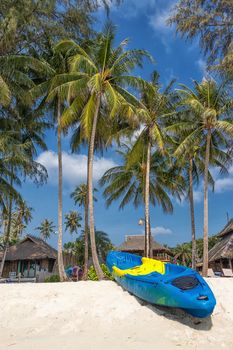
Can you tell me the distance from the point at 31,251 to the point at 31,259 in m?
0.72

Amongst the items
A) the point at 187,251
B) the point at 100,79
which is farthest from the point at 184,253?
the point at 100,79

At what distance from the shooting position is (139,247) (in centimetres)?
3450

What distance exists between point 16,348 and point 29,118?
16.4 m

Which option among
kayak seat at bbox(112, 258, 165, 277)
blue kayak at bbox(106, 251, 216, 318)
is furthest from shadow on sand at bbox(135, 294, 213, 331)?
kayak seat at bbox(112, 258, 165, 277)

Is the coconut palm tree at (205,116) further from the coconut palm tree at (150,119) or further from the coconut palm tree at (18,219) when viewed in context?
the coconut palm tree at (18,219)

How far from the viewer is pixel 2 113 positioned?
60.2ft

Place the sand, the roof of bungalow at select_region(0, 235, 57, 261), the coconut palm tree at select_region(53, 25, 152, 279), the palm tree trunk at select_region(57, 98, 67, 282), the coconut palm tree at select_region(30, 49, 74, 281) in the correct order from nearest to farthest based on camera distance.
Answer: the sand, the coconut palm tree at select_region(53, 25, 152, 279), the palm tree trunk at select_region(57, 98, 67, 282), the coconut palm tree at select_region(30, 49, 74, 281), the roof of bungalow at select_region(0, 235, 57, 261)

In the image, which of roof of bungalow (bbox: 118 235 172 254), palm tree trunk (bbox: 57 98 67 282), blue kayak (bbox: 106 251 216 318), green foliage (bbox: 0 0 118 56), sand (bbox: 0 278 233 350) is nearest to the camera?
sand (bbox: 0 278 233 350)

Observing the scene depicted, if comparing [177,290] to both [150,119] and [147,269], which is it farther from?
[150,119]

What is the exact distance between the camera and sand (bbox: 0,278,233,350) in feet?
22.0

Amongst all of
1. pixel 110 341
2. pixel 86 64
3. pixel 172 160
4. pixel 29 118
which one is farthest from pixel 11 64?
pixel 172 160

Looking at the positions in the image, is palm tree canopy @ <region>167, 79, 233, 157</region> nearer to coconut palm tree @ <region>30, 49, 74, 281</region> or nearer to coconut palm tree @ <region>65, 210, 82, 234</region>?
coconut palm tree @ <region>30, 49, 74, 281</region>

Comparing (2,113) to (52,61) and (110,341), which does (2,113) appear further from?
(110,341)

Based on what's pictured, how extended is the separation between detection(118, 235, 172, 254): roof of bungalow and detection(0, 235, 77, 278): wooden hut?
5.73 meters
